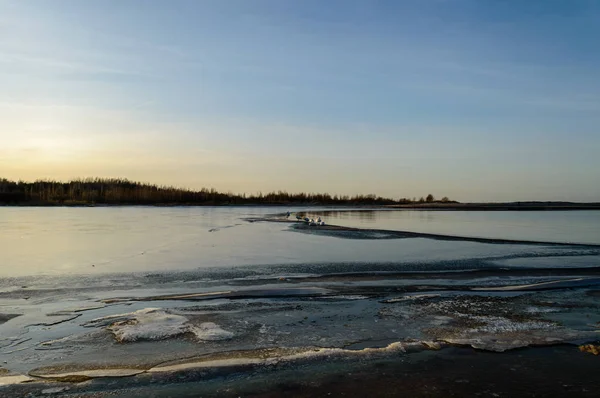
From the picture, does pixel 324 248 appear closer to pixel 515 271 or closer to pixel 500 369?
pixel 515 271

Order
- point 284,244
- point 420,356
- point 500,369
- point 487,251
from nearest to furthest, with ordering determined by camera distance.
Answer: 1. point 500,369
2. point 420,356
3. point 487,251
4. point 284,244

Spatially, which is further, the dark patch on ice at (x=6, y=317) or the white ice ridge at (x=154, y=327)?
the dark patch on ice at (x=6, y=317)

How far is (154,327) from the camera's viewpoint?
5551mm

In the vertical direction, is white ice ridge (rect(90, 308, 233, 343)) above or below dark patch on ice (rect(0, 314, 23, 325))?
above

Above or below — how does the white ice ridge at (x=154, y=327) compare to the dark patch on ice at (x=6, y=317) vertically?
above

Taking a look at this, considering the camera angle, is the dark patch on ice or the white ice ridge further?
the dark patch on ice

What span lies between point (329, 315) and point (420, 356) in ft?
5.73

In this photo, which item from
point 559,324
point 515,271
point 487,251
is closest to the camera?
point 559,324

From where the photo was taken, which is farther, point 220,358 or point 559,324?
point 559,324

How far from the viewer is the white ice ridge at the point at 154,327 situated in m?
5.25

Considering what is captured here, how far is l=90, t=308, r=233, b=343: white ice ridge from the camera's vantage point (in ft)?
17.2

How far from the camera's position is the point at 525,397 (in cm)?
373

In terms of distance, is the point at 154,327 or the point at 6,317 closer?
Answer: the point at 154,327

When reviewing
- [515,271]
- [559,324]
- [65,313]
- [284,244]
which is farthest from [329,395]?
[284,244]
